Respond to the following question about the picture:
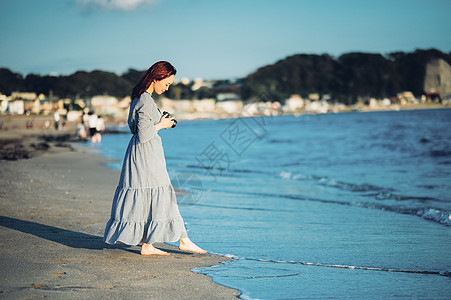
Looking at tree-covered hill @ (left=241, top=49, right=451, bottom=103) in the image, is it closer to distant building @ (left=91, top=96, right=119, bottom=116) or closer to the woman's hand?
distant building @ (left=91, top=96, right=119, bottom=116)

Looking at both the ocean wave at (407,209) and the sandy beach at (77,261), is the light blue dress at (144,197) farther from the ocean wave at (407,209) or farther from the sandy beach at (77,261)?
the ocean wave at (407,209)

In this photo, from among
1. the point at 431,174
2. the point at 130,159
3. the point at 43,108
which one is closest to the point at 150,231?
the point at 130,159

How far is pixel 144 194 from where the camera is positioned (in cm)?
400

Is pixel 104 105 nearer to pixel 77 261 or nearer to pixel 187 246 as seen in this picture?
pixel 187 246

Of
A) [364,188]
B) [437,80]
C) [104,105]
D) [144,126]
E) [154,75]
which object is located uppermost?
[437,80]

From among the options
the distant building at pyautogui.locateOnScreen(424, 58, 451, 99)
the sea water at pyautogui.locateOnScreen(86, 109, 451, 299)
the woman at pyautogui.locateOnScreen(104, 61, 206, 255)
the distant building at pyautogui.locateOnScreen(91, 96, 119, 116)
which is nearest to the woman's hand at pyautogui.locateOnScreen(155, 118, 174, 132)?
the woman at pyautogui.locateOnScreen(104, 61, 206, 255)

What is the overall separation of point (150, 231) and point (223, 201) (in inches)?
146

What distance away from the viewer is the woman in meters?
3.96

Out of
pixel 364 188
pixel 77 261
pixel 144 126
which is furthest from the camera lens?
pixel 364 188

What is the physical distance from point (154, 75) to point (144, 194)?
1.01m

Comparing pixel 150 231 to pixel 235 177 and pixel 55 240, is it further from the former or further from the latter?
pixel 235 177

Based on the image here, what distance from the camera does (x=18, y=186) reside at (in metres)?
7.83

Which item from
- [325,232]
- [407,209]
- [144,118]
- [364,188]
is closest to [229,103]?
[364,188]

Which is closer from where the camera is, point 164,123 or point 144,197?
point 144,197
